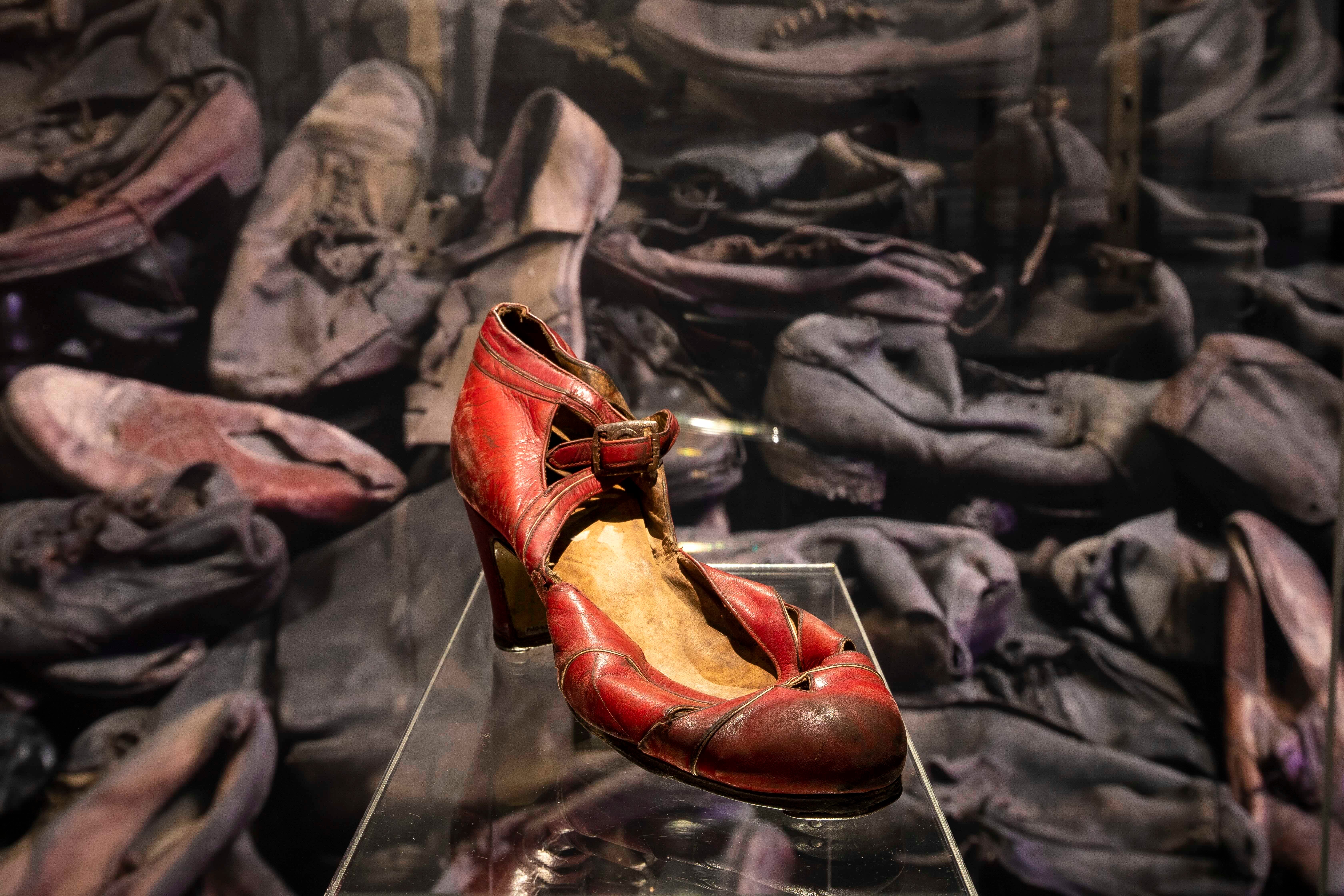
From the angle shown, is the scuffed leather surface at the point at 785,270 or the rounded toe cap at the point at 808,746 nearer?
the rounded toe cap at the point at 808,746

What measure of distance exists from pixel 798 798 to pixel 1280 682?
5.02 ft

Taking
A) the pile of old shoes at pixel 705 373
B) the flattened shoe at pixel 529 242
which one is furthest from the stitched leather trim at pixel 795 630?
the flattened shoe at pixel 529 242

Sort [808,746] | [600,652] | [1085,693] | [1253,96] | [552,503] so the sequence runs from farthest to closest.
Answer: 1. [1085,693]
2. [1253,96]
3. [552,503]
4. [600,652]
5. [808,746]

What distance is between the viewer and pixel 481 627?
108 cm

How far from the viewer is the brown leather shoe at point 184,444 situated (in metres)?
1.52

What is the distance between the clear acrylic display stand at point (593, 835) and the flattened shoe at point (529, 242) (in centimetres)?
87

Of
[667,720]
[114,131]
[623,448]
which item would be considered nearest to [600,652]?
[667,720]

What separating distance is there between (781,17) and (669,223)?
0.44 metres

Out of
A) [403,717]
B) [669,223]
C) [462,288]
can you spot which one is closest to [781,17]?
[669,223]

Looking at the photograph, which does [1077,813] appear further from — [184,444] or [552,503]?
[184,444]

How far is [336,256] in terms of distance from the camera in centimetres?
155

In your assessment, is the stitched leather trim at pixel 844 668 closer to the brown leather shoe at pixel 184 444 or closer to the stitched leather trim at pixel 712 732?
the stitched leather trim at pixel 712 732

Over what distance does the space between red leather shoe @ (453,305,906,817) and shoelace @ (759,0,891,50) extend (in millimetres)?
961

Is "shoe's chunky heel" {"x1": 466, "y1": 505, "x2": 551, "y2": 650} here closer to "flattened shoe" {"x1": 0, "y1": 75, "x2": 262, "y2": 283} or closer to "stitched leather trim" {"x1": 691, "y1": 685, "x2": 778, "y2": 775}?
"stitched leather trim" {"x1": 691, "y1": 685, "x2": 778, "y2": 775}
